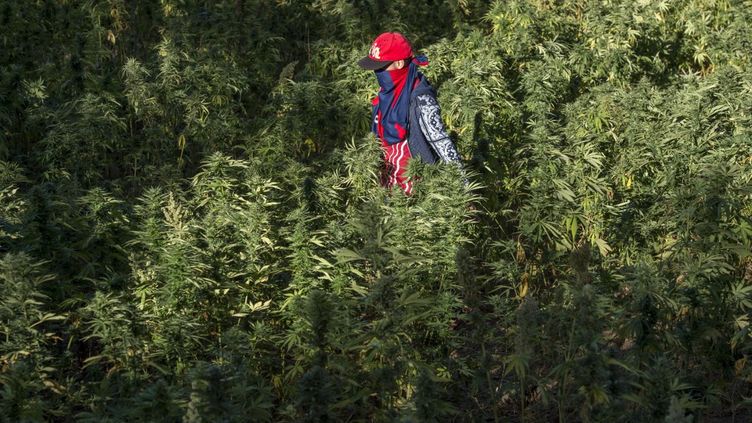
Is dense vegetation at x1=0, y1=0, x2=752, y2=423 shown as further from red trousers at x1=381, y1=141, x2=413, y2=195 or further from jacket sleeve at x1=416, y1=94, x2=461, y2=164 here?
jacket sleeve at x1=416, y1=94, x2=461, y2=164

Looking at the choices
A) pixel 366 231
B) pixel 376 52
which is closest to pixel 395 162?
pixel 376 52

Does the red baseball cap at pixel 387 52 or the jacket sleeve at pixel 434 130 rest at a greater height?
the red baseball cap at pixel 387 52

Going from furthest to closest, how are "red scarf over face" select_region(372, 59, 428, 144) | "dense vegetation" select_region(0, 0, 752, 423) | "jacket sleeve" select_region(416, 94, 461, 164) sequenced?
1. "red scarf over face" select_region(372, 59, 428, 144)
2. "jacket sleeve" select_region(416, 94, 461, 164)
3. "dense vegetation" select_region(0, 0, 752, 423)

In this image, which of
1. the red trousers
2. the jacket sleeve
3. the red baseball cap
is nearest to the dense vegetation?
the red trousers

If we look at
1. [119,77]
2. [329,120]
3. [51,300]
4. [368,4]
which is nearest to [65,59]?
[119,77]

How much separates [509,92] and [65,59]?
300 centimetres

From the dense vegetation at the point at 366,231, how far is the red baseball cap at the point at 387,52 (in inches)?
16.6

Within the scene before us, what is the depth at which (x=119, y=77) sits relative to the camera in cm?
761

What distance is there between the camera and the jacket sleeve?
5469 mm

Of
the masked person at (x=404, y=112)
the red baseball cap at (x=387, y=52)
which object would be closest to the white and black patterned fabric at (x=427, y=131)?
the masked person at (x=404, y=112)

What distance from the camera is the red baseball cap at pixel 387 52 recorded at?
552 centimetres

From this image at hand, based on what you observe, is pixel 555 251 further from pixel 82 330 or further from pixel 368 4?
pixel 368 4

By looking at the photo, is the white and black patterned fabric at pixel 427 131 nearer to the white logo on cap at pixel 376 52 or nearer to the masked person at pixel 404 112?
the masked person at pixel 404 112

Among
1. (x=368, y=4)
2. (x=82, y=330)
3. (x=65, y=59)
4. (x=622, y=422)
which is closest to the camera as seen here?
(x=622, y=422)
